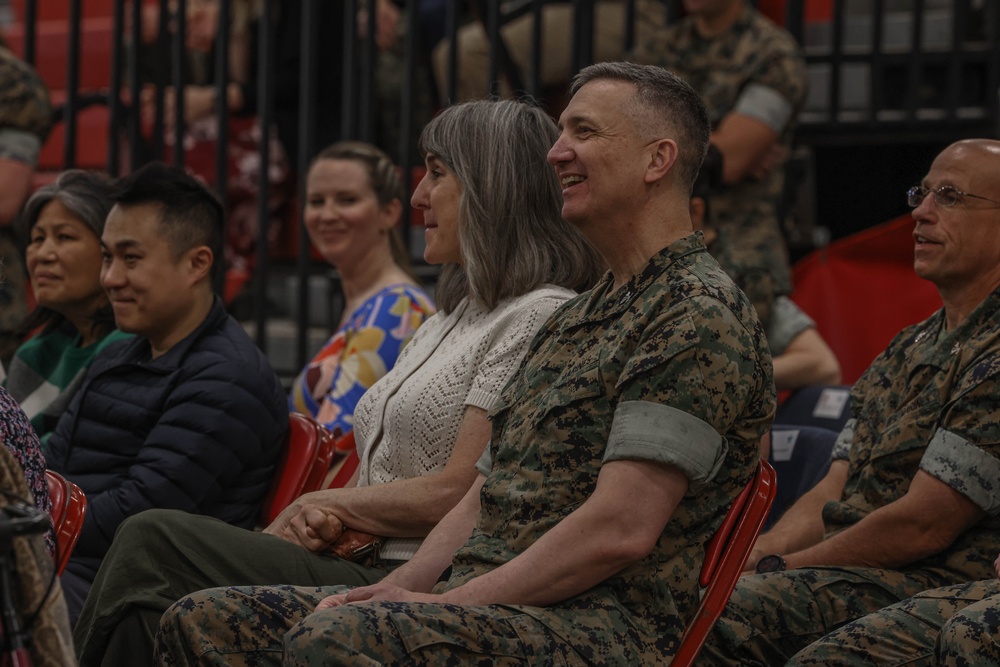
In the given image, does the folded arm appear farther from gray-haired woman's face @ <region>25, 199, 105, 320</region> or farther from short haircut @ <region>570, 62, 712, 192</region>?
gray-haired woman's face @ <region>25, 199, 105, 320</region>

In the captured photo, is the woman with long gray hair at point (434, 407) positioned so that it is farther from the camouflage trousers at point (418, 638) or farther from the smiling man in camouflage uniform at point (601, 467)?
the camouflage trousers at point (418, 638)

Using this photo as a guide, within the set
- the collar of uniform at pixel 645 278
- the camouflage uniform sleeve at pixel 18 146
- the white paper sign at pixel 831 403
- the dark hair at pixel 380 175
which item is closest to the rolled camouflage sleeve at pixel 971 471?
the collar of uniform at pixel 645 278

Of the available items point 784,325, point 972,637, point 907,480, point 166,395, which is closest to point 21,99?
point 166,395

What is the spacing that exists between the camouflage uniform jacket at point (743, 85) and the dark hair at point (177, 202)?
160 cm

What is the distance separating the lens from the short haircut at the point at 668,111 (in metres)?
2.55

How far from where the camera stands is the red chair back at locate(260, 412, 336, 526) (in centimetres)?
337

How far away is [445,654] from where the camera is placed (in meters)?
2.22

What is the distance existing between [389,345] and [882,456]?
1.49 meters

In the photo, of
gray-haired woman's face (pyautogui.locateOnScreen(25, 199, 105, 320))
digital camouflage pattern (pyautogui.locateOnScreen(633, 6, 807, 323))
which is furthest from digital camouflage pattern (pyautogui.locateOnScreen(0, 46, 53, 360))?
digital camouflage pattern (pyautogui.locateOnScreen(633, 6, 807, 323))

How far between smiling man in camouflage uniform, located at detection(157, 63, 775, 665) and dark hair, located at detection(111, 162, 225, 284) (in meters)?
1.24

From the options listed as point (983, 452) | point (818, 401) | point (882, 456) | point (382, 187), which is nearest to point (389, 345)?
point (382, 187)

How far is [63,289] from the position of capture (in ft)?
13.0

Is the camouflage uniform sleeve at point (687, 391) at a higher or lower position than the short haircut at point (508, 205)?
lower

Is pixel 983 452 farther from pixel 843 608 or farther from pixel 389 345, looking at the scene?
pixel 389 345
